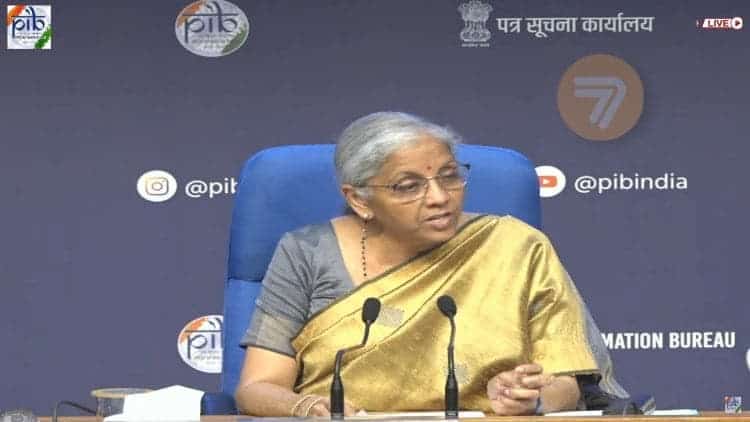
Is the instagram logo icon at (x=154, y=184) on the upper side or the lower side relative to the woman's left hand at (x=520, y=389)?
upper

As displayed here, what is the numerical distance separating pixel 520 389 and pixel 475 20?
2169mm

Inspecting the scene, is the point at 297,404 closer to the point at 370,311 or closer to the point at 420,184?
the point at 370,311

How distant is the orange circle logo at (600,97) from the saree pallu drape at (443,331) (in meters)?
1.72

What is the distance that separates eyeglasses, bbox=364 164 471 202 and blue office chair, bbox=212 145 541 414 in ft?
0.85

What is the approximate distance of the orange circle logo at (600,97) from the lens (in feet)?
15.6

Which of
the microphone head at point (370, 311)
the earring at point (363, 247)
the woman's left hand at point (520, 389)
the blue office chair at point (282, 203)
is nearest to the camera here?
the microphone head at point (370, 311)

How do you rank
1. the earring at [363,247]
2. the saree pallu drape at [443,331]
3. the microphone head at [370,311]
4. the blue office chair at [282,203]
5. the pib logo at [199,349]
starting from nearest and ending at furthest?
the microphone head at [370,311]
the saree pallu drape at [443,331]
the earring at [363,247]
the blue office chair at [282,203]
the pib logo at [199,349]

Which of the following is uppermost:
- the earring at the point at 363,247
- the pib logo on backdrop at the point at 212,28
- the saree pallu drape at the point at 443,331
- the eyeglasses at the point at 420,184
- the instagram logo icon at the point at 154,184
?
the pib logo on backdrop at the point at 212,28

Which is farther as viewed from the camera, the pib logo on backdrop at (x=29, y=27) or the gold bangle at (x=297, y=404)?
the pib logo on backdrop at (x=29, y=27)

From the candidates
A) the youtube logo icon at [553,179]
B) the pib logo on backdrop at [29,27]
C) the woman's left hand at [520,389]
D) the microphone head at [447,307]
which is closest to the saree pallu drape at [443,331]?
the woman's left hand at [520,389]

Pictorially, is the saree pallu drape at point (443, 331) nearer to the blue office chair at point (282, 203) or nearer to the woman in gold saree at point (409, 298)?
the woman in gold saree at point (409, 298)

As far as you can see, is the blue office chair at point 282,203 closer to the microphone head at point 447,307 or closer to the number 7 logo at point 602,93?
the microphone head at point 447,307

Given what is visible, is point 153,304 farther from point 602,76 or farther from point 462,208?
point 462,208

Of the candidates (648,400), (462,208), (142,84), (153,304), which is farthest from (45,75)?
(648,400)
